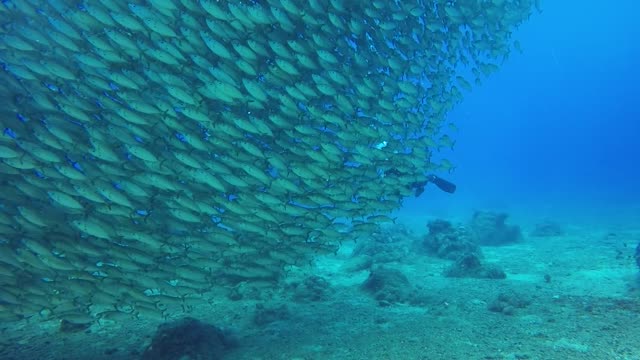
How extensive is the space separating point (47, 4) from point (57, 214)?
8.19ft

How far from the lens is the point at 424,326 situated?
595cm

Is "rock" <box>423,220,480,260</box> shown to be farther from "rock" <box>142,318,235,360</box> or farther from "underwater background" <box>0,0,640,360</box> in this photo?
"rock" <box>142,318,235,360</box>

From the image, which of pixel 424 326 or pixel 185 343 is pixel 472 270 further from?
pixel 185 343

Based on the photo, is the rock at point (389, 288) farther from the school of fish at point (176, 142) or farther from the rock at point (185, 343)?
the rock at point (185, 343)

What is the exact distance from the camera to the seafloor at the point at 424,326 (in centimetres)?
509

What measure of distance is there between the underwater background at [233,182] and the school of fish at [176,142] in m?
0.02

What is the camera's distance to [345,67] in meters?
6.23

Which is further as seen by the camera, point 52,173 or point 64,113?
point 64,113

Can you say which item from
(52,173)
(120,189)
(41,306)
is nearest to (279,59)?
(120,189)

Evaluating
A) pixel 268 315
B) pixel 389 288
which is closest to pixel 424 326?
pixel 389 288

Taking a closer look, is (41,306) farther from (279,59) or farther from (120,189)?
(279,59)

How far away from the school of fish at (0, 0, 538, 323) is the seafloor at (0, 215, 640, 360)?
3.47 feet

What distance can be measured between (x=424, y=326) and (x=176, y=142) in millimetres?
4483

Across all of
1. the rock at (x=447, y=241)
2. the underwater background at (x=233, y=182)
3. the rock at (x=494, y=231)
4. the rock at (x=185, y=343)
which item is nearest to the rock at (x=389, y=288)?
the underwater background at (x=233, y=182)
